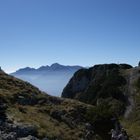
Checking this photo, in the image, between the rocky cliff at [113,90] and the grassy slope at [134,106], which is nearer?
the grassy slope at [134,106]

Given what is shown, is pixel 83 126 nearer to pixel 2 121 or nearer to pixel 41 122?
pixel 41 122

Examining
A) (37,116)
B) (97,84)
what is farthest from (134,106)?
(37,116)

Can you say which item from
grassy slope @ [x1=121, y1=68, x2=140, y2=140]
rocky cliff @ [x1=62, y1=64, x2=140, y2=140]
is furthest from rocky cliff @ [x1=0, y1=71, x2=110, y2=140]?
rocky cliff @ [x1=62, y1=64, x2=140, y2=140]

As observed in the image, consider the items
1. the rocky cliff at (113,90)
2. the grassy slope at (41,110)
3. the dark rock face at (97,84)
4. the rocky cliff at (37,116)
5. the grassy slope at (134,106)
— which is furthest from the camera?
the dark rock face at (97,84)

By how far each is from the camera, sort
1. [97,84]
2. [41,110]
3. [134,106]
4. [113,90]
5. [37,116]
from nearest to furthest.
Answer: [37,116] < [41,110] < [134,106] < [113,90] < [97,84]

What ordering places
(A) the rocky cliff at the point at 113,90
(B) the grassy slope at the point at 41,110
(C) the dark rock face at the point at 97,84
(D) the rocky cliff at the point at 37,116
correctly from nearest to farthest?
(D) the rocky cliff at the point at 37,116 < (B) the grassy slope at the point at 41,110 < (A) the rocky cliff at the point at 113,90 < (C) the dark rock face at the point at 97,84

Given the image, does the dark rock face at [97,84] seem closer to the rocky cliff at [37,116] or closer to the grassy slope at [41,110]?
the grassy slope at [41,110]

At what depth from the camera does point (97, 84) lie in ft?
425

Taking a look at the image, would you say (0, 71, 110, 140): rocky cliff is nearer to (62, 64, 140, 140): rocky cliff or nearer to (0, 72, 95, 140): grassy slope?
(0, 72, 95, 140): grassy slope

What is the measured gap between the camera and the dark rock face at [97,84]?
374 ft

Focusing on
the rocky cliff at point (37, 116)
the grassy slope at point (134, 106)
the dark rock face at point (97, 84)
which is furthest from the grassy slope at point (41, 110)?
the dark rock face at point (97, 84)

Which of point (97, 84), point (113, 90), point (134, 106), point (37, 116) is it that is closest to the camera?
point (37, 116)

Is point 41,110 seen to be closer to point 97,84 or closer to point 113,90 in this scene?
point 113,90

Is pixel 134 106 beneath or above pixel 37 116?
beneath
